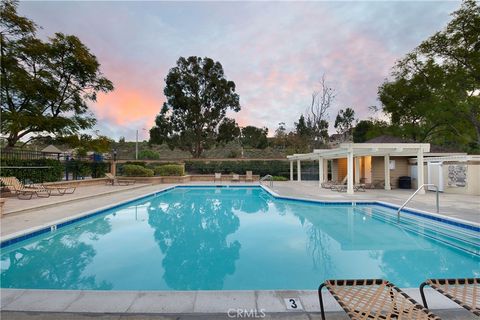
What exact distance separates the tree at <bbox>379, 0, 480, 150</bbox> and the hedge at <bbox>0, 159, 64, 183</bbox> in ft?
86.6

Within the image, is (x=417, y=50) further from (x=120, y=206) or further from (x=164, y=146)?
(x=164, y=146)

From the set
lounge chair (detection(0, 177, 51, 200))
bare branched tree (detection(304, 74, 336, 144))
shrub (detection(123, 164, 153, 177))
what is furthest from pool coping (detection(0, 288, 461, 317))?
bare branched tree (detection(304, 74, 336, 144))

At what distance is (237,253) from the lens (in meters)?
5.13

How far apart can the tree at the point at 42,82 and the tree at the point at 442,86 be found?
79.4 ft

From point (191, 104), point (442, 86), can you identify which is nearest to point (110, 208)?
point (191, 104)

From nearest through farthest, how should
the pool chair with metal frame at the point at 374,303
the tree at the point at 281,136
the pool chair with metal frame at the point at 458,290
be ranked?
the pool chair with metal frame at the point at 374,303 → the pool chair with metal frame at the point at 458,290 → the tree at the point at 281,136

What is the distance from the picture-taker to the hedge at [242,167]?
77.2 ft

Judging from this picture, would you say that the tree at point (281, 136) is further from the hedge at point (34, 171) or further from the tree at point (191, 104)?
the hedge at point (34, 171)

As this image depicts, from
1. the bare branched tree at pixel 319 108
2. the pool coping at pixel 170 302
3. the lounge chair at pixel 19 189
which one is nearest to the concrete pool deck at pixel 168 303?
the pool coping at pixel 170 302

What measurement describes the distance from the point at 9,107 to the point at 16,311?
1500 centimetres

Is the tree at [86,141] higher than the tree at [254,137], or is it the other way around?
the tree at [254,137]

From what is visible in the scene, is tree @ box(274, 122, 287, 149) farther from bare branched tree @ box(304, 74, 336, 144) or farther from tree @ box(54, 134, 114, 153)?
tree @ box(54, 134, 114, 153)

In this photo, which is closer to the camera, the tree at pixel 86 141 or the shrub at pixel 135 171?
the tree at pixel 86 141

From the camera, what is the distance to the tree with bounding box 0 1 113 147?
12438 millimetres
